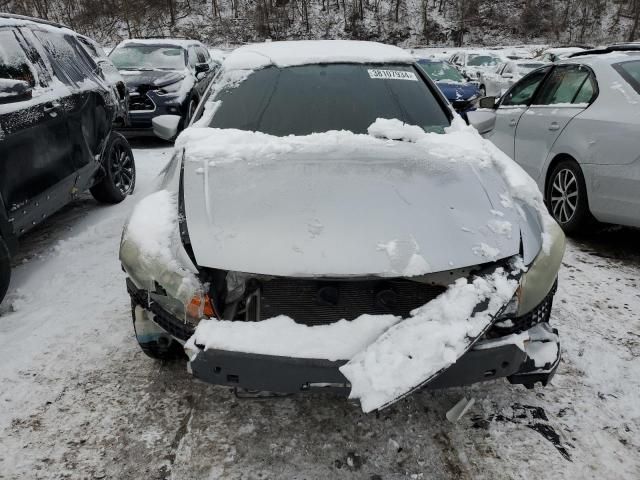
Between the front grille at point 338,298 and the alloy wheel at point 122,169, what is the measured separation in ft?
13.6

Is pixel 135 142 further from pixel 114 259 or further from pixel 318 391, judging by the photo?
pixel 318 391

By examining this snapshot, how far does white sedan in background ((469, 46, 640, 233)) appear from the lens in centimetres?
377

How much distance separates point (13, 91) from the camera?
11.0ft

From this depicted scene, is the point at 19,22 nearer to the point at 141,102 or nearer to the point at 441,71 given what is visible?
the point at 141,102

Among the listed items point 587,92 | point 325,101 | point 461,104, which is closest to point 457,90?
point 461,104

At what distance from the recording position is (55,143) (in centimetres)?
412

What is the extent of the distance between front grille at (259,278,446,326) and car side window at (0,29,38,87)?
3.03 meters

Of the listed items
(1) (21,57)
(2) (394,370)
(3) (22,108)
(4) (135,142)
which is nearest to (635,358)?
(2) (394,370)

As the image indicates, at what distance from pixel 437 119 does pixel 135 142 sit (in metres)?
7.44

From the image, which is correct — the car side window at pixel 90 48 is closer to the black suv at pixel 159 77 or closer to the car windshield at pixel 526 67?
the black suv at pixel 159 77

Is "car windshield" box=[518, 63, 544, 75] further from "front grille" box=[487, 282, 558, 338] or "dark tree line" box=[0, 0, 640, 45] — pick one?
"dark tree line" box=[0, 0, 640, 45]

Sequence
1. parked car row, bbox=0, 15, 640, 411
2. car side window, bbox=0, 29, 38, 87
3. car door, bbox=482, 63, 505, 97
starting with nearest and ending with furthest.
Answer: parked car row, bbox=0, 15, 640, 411
car side window, bbox=0, 29, 38, 87
car door, bbox=482, 63, 505, 97

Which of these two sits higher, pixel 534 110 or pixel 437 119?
pixel 437 119

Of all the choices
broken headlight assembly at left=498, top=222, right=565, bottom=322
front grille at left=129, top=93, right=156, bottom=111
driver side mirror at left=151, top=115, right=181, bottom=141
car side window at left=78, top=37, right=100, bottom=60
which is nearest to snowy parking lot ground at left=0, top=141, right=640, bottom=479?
broken headlight assembly at left=498, top=222, right=565, bottom=322
